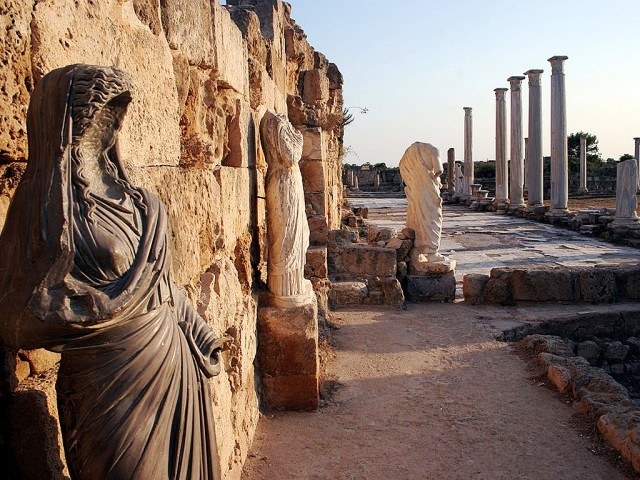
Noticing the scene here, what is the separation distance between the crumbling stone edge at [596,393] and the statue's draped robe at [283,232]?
2.71 metres

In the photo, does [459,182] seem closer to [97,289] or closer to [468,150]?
[468,150]

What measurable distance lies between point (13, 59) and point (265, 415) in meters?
4.13

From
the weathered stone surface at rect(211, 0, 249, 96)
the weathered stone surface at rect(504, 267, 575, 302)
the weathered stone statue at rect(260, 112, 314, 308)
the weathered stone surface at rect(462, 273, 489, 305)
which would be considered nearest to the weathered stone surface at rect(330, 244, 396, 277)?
the weathered stone surface at rect(462, 273, 489, 305)

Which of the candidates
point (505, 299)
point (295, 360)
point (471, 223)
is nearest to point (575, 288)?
point (505, 299)

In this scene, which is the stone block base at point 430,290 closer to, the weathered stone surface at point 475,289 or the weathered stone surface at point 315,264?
the weathered stone surface at point 475,289

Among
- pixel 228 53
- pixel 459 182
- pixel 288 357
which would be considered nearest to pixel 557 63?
pixel 459 182

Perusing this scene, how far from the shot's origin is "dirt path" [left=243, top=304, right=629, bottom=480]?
183 inches

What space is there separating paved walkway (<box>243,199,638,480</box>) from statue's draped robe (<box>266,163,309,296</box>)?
113cm

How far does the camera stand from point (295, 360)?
558 centimetres

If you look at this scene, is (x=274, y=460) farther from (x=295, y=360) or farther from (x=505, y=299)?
(x=505, y=299)

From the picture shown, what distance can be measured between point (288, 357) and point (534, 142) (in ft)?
71.1

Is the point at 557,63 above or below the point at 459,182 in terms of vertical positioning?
above

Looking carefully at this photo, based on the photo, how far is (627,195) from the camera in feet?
60.5

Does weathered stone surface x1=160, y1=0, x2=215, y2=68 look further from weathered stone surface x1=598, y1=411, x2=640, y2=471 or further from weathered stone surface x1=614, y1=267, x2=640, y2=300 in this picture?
weathered stone surface x1=614, y1=267, x2=640, y2=300
